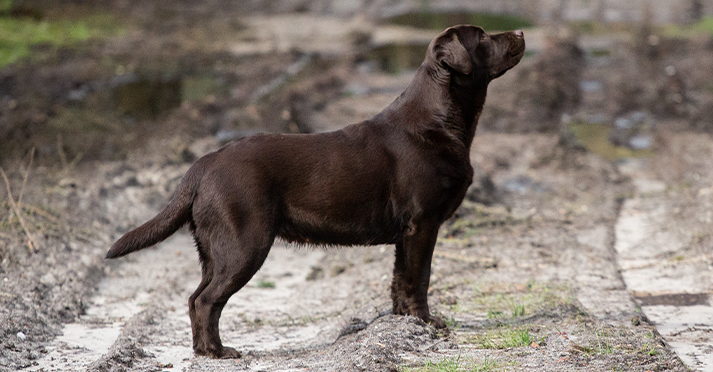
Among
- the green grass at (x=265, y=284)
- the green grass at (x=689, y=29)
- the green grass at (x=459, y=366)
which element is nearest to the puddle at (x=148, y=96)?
the green grass at (x=265, y=284)

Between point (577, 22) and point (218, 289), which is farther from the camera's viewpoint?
point (577, 22)

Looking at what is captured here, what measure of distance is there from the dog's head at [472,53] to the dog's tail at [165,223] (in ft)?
5.74

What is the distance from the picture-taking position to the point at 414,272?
18.5 ft

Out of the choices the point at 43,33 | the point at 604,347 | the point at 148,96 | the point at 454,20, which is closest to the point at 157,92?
the point at 148,96

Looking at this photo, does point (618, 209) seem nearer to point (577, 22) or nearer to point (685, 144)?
point (685, 144)

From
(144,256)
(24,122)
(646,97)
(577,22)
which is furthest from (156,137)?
(577,22)

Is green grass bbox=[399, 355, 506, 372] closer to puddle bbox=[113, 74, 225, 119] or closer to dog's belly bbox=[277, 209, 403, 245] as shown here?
dog's belly bbox=[277, 209, 403, 245]

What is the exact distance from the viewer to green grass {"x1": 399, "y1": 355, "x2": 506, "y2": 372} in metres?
4.63

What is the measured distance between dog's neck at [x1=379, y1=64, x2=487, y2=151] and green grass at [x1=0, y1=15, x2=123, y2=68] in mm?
12240

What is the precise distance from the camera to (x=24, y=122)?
1162 centimetres

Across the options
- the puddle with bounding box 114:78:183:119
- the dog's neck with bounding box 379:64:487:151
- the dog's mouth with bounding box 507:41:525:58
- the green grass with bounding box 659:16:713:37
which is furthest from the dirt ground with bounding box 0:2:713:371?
the green grass with bounding box 659:16:713:37

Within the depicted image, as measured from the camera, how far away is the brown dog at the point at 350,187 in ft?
17.1

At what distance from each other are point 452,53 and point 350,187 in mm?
1095

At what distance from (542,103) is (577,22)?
27.8ft
